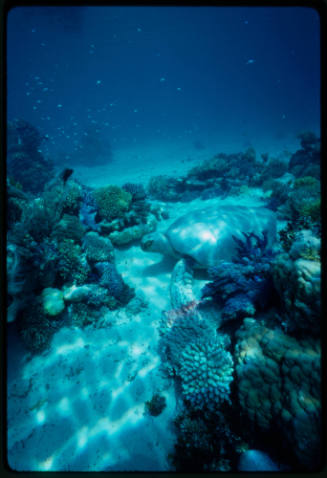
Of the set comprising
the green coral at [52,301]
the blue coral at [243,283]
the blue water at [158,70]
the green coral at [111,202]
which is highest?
the blue water at [158,70]

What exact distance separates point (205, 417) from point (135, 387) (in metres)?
1.21

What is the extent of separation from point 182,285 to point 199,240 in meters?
1.22

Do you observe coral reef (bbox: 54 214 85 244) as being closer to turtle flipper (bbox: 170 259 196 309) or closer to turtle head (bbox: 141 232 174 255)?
turtle head (bbox: 141 232 174 255)

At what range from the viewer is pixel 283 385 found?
2.59 meters

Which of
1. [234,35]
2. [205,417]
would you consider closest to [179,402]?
[205,417]

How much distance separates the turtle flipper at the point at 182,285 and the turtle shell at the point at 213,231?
11.1 inches

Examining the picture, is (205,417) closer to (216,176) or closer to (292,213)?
(292,213)

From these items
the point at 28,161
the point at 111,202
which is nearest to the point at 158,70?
the point at 28,161

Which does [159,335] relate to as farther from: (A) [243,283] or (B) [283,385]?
(B) [283,385]

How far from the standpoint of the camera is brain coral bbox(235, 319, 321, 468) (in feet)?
7.38

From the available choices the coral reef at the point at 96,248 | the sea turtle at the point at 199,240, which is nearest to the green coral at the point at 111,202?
the coral reef at the point at 96,248

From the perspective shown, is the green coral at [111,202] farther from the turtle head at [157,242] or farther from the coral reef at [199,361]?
the coral reef at [199,361]

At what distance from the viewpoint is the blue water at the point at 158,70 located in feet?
183

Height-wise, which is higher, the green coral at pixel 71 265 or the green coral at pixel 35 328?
the green coral at pixel 71 265
